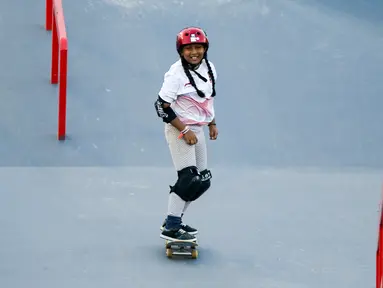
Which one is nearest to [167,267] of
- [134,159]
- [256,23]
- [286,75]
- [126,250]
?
[126,250]

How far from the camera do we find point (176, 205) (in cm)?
696

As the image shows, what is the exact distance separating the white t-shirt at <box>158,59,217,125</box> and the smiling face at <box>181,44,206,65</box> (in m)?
0.07

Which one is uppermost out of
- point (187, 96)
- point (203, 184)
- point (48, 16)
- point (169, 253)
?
point (48, 16)

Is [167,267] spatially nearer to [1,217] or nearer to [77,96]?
[1,217]

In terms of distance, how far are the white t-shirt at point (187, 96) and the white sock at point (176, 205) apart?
0.49 meters

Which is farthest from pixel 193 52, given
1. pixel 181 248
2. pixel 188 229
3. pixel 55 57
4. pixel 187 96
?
pixel 55 57

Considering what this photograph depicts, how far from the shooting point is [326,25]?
11.5 metres

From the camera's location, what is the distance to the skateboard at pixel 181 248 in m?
6.94

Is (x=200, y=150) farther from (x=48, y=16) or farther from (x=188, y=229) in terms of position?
(x=48, y=16)

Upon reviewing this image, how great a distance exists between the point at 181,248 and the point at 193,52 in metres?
1.28

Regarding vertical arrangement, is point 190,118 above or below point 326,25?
below

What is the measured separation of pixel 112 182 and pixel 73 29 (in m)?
2.90

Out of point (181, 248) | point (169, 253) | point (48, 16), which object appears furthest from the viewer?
point (48, 16)

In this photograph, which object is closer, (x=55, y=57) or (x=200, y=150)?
(x=200, y=150)
